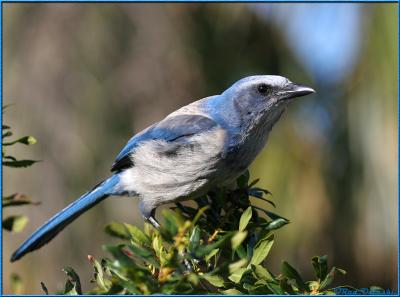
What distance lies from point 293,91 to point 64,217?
1.27m

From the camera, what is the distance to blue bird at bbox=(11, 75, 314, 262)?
3055mm

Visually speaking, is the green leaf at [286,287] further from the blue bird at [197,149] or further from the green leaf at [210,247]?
the blue bird at [197,149]

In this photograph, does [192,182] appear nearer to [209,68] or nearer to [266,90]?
[266,90]

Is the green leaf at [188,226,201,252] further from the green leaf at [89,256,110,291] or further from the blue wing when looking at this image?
the blue wing

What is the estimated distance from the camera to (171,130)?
3.29m

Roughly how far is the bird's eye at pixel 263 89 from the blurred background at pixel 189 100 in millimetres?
4124

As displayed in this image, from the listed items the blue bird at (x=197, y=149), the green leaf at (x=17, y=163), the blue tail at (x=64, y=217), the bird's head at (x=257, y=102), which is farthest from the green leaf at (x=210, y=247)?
the bird's head at (x=257, y=102)

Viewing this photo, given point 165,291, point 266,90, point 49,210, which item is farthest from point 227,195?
point 49,210

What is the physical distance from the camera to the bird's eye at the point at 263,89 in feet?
10.4

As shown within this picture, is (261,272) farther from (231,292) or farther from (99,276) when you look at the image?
(99,276)

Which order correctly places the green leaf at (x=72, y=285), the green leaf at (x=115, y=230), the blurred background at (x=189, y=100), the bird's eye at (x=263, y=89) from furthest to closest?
1. the blurred background at (x=189, y=100)
2. the bird's eye at (x=263, y=89)
3. the green leaf at (x=72, y=285)
4. the green leaf at (x=115, y=230)

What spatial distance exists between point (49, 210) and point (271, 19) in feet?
11.8

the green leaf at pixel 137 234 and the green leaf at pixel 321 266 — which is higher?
the green leaf at pixel 137 234

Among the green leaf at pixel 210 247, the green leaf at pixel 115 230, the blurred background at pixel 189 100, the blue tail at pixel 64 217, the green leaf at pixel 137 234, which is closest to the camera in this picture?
the green leaf at pixel 115 230
